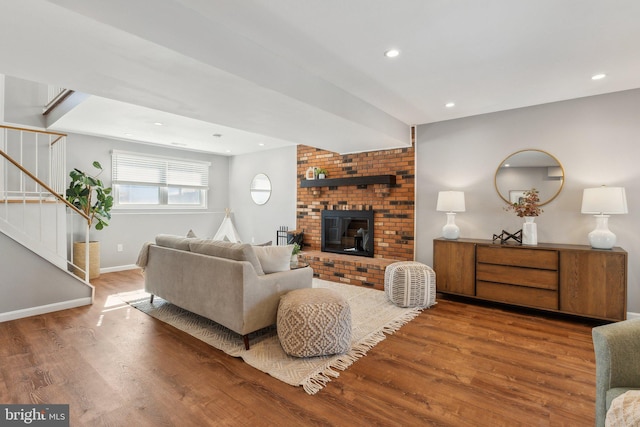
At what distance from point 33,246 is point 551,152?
5.86 metres

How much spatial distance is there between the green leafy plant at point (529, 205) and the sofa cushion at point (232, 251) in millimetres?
2996

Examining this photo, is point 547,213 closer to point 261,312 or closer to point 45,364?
point 261,312

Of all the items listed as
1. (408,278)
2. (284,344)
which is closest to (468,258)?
(408,278)

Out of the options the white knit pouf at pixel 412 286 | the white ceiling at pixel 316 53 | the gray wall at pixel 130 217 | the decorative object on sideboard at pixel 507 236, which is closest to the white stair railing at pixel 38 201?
the gray wall at pixel 130 217

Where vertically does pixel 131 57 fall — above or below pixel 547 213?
above

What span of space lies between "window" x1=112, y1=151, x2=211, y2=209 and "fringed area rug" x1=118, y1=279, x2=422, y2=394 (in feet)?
7.95

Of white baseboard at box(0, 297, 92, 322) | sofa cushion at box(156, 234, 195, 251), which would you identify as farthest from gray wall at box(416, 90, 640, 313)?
white baseboard at box(0, 297, 92, 322)

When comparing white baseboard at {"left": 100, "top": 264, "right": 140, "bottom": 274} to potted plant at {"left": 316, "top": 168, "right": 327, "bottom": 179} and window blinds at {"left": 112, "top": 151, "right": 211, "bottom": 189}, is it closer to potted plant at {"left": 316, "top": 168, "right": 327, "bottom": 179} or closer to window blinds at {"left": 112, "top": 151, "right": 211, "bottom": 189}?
window blinds at {"left": 112, "top": 151, "right": 211, "bottom": 189}

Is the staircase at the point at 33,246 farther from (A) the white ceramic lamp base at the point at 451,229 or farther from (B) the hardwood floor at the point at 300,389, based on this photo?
(A) the white ceramic lamp base at the point at 451,229

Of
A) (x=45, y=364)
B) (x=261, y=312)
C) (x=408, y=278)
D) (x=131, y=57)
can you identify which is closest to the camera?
(x=131, y=57)

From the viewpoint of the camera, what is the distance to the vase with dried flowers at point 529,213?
11.6ft

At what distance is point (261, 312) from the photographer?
2.62 meters

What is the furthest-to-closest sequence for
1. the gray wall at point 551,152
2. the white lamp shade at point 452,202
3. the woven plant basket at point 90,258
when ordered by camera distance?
the woven plant basket at point 90,258, the white lamp shade at point 452,202, the gray wall at point 551,152

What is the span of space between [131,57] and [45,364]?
7.39ft
